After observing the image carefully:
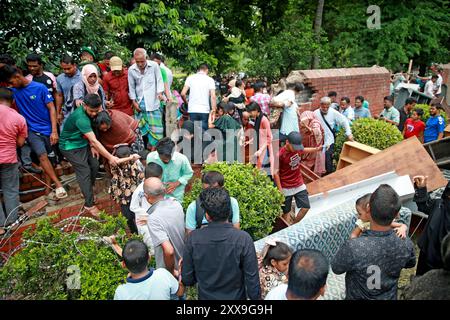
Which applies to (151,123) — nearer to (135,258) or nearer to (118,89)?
(118,89)

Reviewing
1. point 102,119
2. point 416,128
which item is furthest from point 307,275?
point 416,128

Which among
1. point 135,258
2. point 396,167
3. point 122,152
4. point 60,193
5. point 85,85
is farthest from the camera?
point 396,167

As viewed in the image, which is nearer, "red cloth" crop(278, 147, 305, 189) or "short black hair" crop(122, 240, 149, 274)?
"short black hair" crop(122, 240, 149, 274)

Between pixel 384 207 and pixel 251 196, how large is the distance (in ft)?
5.82

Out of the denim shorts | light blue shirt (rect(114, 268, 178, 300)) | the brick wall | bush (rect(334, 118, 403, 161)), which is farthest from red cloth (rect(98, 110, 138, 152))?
the brick wall

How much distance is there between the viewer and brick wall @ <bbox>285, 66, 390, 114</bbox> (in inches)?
328

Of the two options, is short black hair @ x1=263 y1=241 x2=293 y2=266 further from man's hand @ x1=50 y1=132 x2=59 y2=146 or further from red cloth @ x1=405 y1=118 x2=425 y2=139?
red cloth @ x1=405 y1=118 x2=425 y2=139

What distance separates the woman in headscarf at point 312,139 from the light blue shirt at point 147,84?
105 inches

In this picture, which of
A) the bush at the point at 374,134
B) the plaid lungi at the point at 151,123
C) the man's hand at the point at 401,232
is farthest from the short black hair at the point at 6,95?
the bush at the point at 374,134

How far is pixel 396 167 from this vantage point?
560cm

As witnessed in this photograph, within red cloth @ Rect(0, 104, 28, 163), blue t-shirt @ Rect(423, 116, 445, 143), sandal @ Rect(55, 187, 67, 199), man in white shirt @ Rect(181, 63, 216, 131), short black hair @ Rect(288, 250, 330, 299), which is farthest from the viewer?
blue t-shirt @ Rect(423, 116, 445, 143)

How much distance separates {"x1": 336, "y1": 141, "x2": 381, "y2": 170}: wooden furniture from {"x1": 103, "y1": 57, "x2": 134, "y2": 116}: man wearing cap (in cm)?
381
